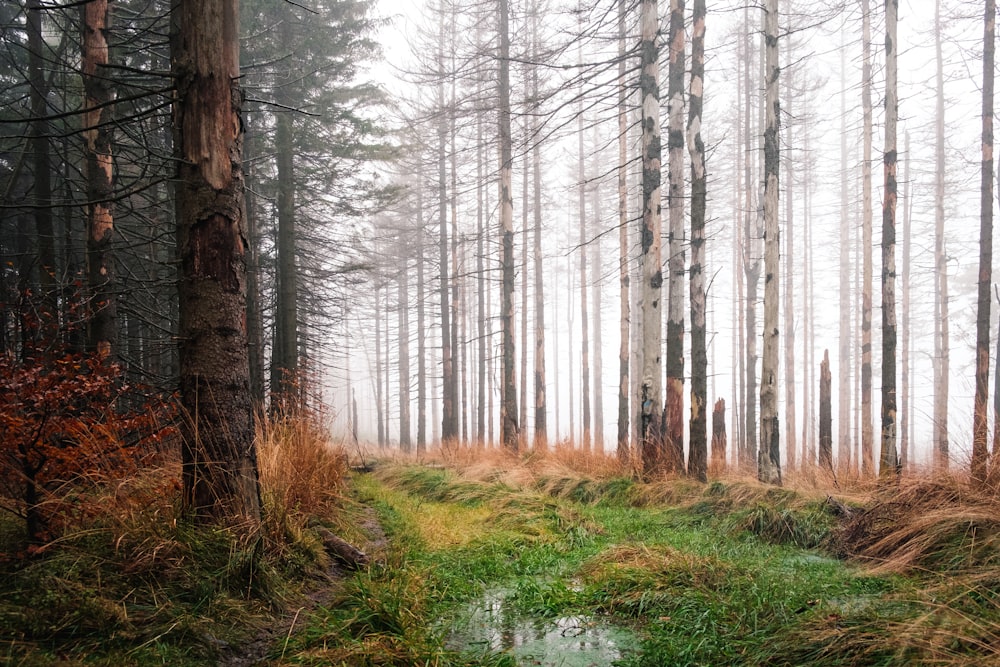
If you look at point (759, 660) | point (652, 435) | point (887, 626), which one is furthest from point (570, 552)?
point (652, 435)

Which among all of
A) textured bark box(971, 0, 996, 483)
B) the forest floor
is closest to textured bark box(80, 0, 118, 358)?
the forest floor

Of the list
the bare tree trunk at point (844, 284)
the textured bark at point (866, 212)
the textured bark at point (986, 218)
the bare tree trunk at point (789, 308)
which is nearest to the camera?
the textured bark at point (986, 218)

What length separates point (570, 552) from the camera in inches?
188

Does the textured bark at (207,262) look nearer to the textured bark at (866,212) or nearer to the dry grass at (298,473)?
the dry grass at (298,473)

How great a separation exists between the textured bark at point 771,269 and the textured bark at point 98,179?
27.1 ft

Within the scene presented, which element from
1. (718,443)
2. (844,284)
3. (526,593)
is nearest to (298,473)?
(526,593)

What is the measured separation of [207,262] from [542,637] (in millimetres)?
3098

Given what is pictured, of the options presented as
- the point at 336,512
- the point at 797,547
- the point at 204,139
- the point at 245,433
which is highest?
the point at 204,139

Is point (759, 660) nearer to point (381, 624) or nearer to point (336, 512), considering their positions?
point (381, 624)

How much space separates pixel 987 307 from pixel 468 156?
47.3ft

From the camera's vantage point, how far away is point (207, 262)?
11.2 ft

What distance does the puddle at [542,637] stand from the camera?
111 inches

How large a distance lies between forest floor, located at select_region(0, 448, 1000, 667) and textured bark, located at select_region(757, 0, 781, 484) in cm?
228

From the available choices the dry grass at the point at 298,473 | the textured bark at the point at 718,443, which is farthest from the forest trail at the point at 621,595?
the textured bark at the point at 718,443
